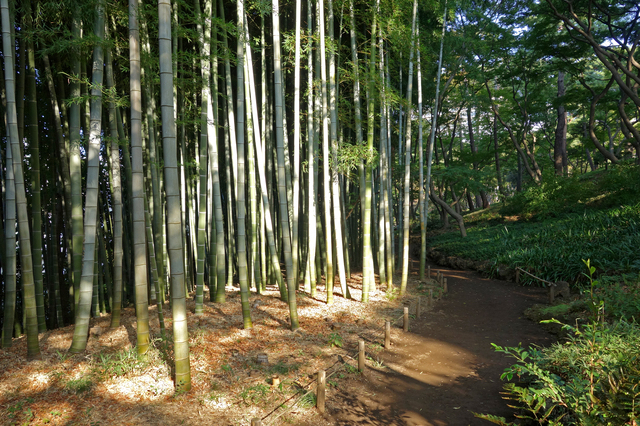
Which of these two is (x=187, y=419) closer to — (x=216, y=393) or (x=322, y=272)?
(x=216, y=393)

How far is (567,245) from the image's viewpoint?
777cm

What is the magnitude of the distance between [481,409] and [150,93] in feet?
15.0

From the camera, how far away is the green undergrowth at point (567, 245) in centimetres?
655

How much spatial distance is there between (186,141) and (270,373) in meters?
4.45

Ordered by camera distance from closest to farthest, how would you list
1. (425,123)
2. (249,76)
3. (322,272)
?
(249,76), (322,272), (425,123)

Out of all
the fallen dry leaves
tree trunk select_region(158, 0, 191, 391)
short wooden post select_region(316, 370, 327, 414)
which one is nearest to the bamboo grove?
tree trunk select_region(158, 0, 191, 391)

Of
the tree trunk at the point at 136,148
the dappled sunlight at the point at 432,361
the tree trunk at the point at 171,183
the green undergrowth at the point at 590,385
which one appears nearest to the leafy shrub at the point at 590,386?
the green undergrowth at the point at 590,385

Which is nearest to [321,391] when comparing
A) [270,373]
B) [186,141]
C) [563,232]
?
[270,373]

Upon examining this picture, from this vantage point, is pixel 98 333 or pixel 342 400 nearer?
pixel 342 400

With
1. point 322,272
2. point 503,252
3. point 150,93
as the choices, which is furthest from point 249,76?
point 503,252

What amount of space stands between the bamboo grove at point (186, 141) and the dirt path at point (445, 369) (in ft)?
3.98

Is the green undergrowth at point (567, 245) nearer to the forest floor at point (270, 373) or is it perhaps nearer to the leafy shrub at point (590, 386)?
the forest floor at point (270, 373)

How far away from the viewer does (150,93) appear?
13.6ft

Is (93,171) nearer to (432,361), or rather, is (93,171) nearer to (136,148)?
(136,148)
